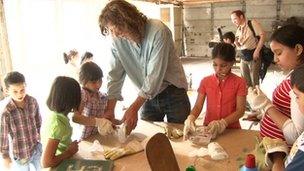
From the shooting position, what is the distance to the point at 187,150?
1.58 m

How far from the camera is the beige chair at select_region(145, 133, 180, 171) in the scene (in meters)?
1.20

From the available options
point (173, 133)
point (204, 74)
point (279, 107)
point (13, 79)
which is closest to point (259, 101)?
point (279, 107)

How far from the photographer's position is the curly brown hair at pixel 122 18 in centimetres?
178

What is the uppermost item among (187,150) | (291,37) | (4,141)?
(291,37)

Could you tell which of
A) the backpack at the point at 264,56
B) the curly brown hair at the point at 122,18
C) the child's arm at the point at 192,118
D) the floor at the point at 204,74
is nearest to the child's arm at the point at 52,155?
the child's arm at the point at 192,118

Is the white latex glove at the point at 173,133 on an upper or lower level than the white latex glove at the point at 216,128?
lower

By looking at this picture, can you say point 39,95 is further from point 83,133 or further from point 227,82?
point 227,82

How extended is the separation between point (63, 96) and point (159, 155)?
26.5 inches

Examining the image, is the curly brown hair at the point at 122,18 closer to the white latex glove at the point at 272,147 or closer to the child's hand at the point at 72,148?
the child's hand at the point at 72,148

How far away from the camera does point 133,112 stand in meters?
1.84

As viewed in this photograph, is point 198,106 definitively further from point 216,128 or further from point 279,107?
point 279,107

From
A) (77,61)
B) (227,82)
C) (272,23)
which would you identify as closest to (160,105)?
(227,82)

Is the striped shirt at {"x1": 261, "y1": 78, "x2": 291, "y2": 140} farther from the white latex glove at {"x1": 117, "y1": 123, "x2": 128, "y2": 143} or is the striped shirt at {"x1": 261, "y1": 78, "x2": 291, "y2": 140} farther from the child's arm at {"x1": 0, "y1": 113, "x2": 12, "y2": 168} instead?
the child's arm at {"x1": 0, "y1": 113, "x2": 12, "y2": 168}

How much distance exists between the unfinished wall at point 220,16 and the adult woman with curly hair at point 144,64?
7.85 m
